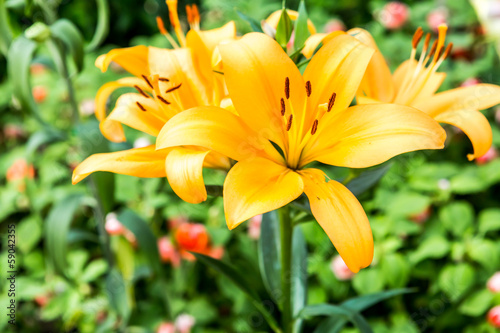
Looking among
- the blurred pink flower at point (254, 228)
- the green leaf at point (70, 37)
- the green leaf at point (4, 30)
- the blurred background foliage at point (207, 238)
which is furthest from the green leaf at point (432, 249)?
the green leaf at point (4, 30)

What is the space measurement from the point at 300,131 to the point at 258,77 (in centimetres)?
9

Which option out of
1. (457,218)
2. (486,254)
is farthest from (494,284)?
(457,218)

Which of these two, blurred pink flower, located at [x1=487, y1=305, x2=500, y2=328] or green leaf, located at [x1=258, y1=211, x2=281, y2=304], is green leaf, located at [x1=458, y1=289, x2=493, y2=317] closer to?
blurred pink flower, located at [x1=487, y1=305, x2=500, y2=328]

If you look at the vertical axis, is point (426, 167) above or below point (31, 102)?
below

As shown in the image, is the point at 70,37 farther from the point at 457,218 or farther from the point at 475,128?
the point at 457,218

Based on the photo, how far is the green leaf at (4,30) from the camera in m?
0.91

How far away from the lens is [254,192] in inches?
18.1

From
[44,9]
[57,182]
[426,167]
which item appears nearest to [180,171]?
[44,9]

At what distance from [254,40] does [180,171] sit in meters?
0.16

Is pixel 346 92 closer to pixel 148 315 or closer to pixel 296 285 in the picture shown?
pixel 296 285

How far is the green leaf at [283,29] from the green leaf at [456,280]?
0.85 meters

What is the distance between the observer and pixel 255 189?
1.52 feet

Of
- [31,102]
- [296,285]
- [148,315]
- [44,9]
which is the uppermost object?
[44,9]

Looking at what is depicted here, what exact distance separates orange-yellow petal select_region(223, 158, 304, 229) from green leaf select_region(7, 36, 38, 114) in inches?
24.0
